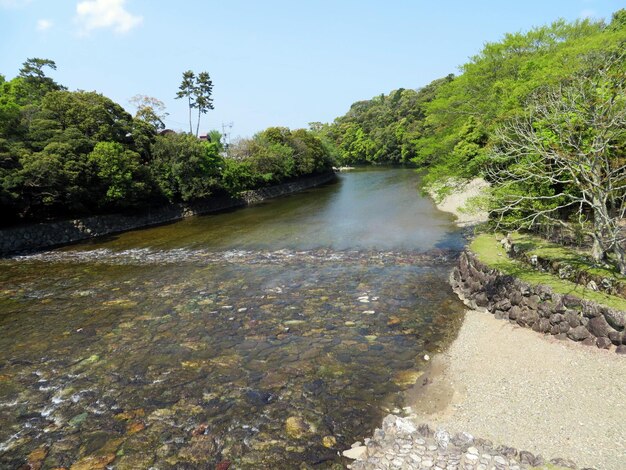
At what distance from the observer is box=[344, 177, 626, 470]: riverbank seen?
6.27m

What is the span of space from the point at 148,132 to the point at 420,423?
39.8 m

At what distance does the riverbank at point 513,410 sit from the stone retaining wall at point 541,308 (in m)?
0.34

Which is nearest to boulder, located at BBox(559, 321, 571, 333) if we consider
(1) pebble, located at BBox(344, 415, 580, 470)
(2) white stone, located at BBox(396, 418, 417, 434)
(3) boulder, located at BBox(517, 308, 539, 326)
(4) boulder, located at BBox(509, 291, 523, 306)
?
(3) boulder, located at BBox(517, 308, 539, 326)

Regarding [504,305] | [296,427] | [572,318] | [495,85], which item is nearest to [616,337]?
[572,318]

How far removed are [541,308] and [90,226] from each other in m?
30.4

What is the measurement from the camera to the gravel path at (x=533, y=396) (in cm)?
657

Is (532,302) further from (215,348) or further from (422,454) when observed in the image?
(215,348)

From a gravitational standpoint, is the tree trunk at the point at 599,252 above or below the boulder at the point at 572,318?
above

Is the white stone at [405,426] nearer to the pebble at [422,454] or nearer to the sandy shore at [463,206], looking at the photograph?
the pebble at [422,454]

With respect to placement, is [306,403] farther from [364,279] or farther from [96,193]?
[96,193]

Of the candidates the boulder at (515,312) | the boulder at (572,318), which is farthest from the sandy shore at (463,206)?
the boulder at (572,318)

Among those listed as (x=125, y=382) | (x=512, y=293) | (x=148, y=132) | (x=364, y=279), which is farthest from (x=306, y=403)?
(x=148, y=132)

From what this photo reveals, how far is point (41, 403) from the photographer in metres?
9.01

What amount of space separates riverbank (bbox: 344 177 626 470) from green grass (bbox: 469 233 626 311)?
53.8 inches
